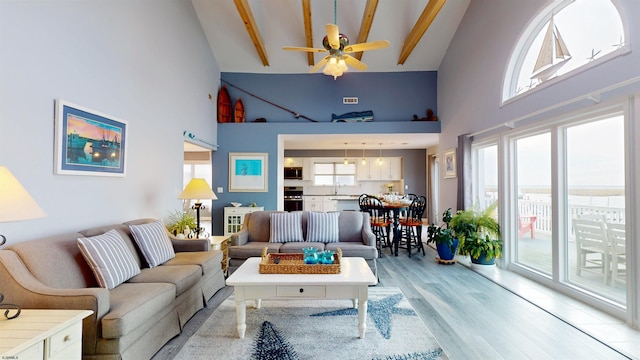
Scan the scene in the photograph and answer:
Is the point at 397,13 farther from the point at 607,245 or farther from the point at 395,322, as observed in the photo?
the point at 395,322

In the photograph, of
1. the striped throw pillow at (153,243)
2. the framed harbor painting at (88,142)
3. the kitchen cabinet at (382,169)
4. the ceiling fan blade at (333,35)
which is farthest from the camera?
the kitchen cabinet at (382,169)

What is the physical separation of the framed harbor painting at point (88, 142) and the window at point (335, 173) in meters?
6.38

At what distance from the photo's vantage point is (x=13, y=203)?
57.5 inches

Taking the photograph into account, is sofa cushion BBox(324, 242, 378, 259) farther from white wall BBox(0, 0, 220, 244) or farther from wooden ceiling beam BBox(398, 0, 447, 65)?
wooden ceiling beam BBox(398, 0, 447, 65)

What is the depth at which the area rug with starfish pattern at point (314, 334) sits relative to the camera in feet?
7.04

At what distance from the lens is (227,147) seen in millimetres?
6219

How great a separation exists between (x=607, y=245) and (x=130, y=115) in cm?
507

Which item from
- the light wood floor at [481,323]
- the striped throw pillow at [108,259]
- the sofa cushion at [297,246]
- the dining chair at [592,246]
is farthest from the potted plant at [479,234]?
the striped throw pillow at [108,259]

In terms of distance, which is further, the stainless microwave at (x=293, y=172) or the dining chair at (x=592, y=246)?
the stainless microwave at (x=293, y=172)

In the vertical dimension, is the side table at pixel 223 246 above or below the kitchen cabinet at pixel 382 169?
below

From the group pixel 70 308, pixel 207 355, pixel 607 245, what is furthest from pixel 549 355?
pixel 70 308

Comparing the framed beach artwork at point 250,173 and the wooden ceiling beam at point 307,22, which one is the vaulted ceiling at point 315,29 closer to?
the wooden ceiling beam at point 307,22

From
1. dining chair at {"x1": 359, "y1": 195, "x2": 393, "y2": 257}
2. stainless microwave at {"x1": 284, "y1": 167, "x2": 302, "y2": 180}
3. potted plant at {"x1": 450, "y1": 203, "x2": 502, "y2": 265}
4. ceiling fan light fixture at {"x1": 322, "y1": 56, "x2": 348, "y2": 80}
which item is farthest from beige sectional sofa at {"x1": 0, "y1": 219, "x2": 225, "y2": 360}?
stainless microwave at {"x1": 284, "y1": 167, "x2": 302, "y2": 180}

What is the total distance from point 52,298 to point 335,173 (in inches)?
307
